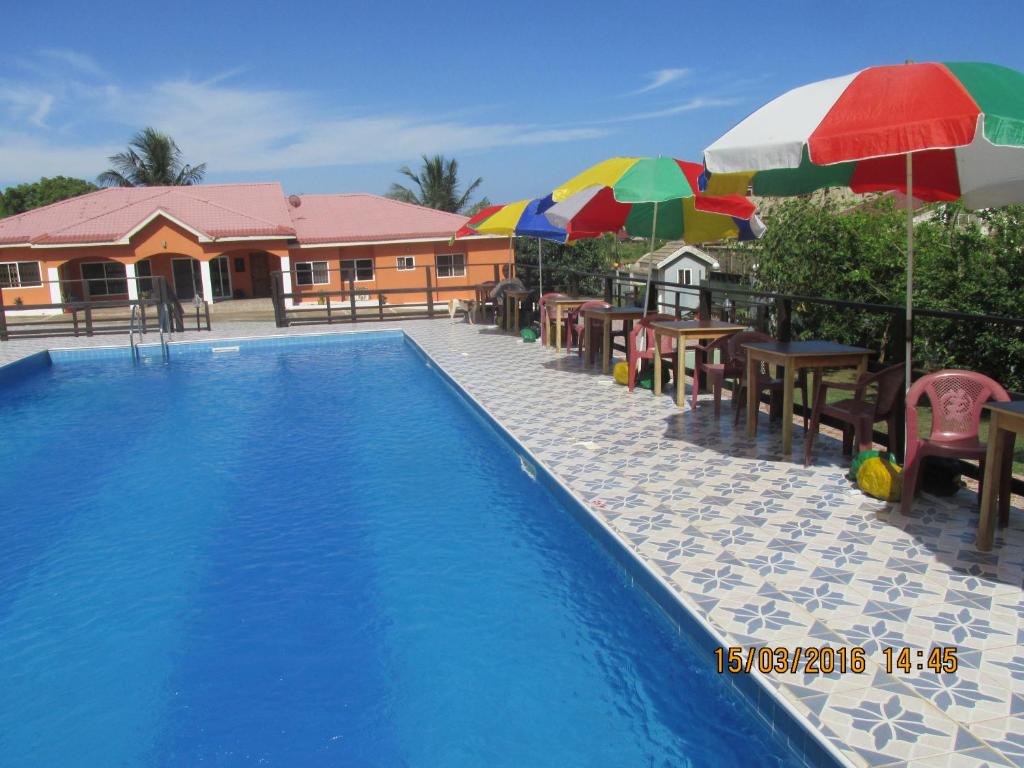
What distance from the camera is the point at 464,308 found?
20.1 meters

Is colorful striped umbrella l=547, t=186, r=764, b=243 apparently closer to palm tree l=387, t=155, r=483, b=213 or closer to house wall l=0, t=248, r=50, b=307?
house wall l=0, t=248, r=50, b=307

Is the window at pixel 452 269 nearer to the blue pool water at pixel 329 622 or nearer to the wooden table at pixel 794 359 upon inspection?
the blue pool water at pixel 329 622

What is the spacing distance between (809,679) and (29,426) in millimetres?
10178

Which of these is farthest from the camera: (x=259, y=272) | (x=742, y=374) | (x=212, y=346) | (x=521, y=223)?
(x=259, y=272)

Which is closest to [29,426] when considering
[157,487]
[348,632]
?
[157,487]

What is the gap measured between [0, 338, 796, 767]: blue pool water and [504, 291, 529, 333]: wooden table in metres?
7.16

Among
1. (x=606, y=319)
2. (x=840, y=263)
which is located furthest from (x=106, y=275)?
(x=840, y=263)

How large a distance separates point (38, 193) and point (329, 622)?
58386 millimetres

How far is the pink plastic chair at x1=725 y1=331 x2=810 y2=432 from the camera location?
6852mm

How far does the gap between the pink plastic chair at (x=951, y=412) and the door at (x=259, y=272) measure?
1111 inches

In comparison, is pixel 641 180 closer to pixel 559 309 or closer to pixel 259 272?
pixel 559 309

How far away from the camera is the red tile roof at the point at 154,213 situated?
2652 cm

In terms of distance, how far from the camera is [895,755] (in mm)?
2746

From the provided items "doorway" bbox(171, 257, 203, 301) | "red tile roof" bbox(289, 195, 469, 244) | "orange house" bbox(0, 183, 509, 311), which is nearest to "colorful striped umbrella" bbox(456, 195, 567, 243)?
"orange house" bbox(0, 183, 509, 311)
